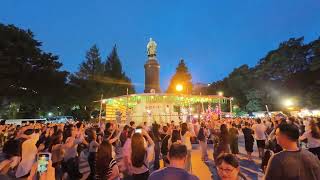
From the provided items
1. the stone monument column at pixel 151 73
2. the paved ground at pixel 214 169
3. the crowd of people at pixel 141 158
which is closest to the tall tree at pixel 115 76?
the stone monument column at pixel 151 73

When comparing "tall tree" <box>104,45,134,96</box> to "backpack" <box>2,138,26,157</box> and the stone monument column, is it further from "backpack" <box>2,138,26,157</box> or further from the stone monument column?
"backpack" <box>2,138,26,157</box>

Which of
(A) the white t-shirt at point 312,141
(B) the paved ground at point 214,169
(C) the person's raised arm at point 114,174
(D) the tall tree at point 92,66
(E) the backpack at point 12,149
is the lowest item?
(B) the paved ground at point 214,169

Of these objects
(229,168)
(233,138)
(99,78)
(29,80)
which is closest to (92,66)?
(99,78)

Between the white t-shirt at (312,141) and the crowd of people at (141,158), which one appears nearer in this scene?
the crowd of people at (141,158)

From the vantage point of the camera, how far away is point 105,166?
507 cm

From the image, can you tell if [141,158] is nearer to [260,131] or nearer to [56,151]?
[56,151]

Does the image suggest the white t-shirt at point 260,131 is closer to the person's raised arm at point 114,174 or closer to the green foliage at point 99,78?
the person's raised arm at point 114,174

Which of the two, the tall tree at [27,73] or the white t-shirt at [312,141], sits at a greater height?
the tall tree at [27,73]

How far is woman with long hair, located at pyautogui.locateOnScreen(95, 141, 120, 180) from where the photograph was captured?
196 inches

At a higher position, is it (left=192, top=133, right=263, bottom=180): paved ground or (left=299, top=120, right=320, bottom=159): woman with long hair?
(left=299, top=120, right=320, bottom=159): woman with long hair

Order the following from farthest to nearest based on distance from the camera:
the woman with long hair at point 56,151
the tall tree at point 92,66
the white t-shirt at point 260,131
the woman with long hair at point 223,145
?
the tall tree at point 92,66 → the white t-shirt at point 260,131 → the woman with long hair at point 56,151 → the woman with long hair at point 223,145

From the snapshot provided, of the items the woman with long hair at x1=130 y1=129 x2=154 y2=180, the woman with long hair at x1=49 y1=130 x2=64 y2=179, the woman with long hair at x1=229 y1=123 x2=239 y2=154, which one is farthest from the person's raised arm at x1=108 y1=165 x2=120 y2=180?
the woman with long hair at x1=229 y1=123 x2=239 y2=154

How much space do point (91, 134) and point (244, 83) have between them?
55461mm

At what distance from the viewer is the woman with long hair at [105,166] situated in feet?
16.4
